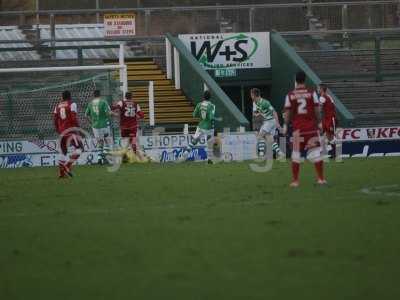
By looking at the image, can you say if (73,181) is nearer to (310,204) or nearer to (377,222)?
(310,204)

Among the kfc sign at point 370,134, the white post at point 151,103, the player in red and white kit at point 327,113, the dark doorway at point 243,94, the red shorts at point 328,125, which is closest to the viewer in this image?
the player in red and white kit at point 327,113

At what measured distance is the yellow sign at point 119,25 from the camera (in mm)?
38781

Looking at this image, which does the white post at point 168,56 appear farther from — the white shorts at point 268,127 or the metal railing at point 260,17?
the white shorts at point 268,127

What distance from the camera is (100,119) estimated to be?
30969 mm

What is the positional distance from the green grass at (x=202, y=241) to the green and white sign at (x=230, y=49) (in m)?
18.4

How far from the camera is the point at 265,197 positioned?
17.2 m

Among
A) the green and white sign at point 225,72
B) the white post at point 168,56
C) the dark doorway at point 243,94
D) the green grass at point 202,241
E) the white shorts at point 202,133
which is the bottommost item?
the green grass at point 202,241

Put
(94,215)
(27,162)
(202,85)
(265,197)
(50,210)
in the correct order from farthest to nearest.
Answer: (202,85) → (27,162) → (265,197) → (50,210) → (94,215)

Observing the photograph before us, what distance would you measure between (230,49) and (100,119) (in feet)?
29.8

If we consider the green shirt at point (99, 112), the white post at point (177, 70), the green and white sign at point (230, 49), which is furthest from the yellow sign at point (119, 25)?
the green shirt at point (99, 112)

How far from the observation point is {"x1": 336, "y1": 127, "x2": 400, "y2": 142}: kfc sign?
112 feet

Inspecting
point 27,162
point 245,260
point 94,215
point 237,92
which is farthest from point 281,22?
point 245,260

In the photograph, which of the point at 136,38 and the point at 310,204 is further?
the point at 136,38

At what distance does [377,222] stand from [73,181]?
35.1 feet
